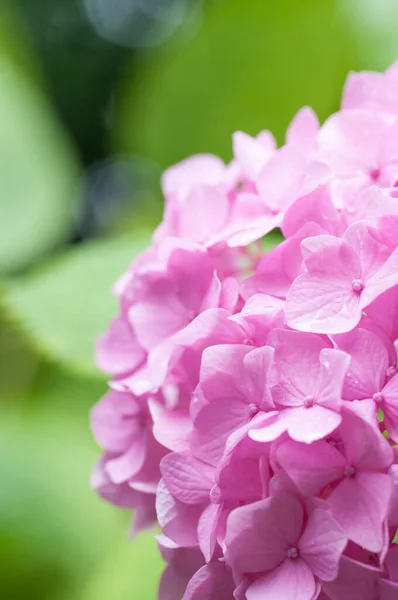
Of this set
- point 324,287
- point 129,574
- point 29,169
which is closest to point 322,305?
point 324,287

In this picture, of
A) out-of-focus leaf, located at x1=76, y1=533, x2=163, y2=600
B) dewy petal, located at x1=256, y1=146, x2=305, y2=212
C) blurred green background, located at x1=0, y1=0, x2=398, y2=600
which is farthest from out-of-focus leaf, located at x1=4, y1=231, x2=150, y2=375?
dewy petal, located at x1=256, y1=146, x2=305, y2=212

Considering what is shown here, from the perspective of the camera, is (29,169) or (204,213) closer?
(204,213)

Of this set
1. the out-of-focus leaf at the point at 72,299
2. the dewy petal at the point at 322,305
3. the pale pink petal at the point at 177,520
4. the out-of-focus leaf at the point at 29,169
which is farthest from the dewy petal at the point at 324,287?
the out-of-focus leaf at the point at 29,169

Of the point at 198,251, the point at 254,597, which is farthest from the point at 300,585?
the point at 198,251

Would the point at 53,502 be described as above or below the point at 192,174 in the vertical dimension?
below

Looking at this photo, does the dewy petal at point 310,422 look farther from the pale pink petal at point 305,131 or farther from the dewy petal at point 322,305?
the pale pink petal at point 305,131

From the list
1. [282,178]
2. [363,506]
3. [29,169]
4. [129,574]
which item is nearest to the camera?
[363,506]

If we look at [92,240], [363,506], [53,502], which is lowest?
[53,502]

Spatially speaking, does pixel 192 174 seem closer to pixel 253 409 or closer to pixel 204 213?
pixel 204 213

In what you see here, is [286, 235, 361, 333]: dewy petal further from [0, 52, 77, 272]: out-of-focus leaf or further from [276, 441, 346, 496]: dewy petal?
[0, 52, 77, 272]: out-of-focus leaf
